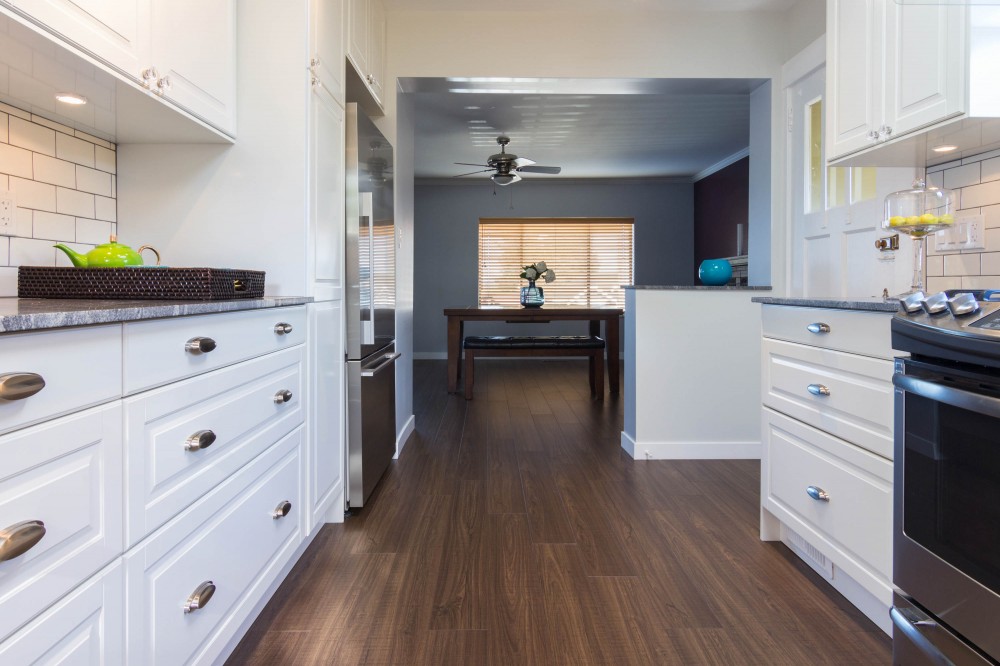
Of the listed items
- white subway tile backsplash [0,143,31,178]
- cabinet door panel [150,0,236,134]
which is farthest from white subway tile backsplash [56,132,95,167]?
cabinet door panel [150,0,236,134]

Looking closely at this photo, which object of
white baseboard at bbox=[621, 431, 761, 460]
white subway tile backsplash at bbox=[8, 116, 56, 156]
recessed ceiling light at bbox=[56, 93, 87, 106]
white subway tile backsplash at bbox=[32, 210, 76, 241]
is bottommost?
white baseboard at bbox=[621, 431, 761, 460]

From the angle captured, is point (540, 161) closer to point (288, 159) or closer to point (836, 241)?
point (836, 241)

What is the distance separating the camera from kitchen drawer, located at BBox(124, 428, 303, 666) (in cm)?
110

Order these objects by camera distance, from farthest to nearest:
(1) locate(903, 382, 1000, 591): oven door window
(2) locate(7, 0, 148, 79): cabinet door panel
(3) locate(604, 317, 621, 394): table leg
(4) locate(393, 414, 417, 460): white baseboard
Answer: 1. (3) locate(604, 317, 621, 394): table leg
2. (4) locate(393, 414, 417, 460): white baseboard
3. (2) locate(7, 0, 148, 79): cabinet door panel
4. (1) locate(903, 382, 1000, 591): oven door window

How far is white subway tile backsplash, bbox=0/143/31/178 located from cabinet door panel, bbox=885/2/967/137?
8.30ft

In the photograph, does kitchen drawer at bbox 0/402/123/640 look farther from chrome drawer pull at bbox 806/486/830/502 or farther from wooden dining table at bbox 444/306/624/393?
wooden dining table at bbox 444/306/624/393

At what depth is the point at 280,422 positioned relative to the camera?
5.98 feet

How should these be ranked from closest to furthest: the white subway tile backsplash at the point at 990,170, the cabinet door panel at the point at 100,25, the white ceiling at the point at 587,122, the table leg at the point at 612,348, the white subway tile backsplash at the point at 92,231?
1. the cabinet door panel at the point at 100,25
2. the white subway tile backsplash at the point at 92,231
3. the white subway tile backsplash at the point at 990,170
4. the white ceiling at the point at 587,122
5. the table leg at the point at 612,348

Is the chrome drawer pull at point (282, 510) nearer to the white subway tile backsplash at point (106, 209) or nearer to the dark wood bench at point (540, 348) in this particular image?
the white subway tile backsplash at point (106, 209)

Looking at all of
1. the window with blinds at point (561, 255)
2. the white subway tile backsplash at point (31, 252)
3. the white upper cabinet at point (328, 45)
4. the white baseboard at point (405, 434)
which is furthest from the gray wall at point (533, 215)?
the white subway tile backsplash at point (31, 252)

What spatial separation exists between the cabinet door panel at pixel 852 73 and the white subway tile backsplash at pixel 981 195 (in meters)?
0.42

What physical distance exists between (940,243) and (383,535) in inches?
92.5

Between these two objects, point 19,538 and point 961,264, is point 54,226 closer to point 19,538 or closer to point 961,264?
point 19,538

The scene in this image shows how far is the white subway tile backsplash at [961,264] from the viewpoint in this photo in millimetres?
2154
